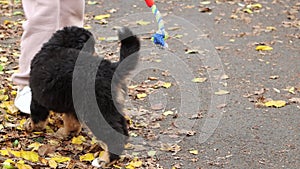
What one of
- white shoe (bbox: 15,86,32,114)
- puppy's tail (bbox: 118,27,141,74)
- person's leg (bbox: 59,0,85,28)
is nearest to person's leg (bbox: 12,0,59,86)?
white shoe (bbox: 15,86,32,114)

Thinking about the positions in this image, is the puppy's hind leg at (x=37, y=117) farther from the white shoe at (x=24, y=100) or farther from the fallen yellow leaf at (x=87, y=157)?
the fallen yellow leaf at (x=87, y=157)

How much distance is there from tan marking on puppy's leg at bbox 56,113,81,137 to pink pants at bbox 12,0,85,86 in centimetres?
71

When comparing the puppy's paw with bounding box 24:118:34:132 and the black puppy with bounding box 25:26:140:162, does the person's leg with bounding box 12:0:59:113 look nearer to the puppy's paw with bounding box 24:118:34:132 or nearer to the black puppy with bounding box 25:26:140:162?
the puppy's paw with bounding box 24:118:34:132

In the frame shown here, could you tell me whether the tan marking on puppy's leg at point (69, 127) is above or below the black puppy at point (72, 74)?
below

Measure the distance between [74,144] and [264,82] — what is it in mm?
2349

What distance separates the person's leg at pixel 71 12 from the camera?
15.6ft

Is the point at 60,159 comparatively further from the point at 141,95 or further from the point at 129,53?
the point at 141,95

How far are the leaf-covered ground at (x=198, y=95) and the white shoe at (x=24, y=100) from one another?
9cm

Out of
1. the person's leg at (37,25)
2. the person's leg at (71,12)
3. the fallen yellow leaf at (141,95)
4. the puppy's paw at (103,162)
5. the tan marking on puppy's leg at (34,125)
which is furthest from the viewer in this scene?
the fallen yellow leaf at (141,95)

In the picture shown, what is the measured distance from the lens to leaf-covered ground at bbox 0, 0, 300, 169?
4.12 m

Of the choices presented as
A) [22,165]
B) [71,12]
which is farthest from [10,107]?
[22,165]

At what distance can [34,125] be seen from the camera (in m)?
4.34

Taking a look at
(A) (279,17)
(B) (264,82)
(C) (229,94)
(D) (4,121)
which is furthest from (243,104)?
(A) (279,17)

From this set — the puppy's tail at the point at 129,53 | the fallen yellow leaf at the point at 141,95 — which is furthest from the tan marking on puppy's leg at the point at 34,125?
the fallen yellow leaf at the point at 141,95
